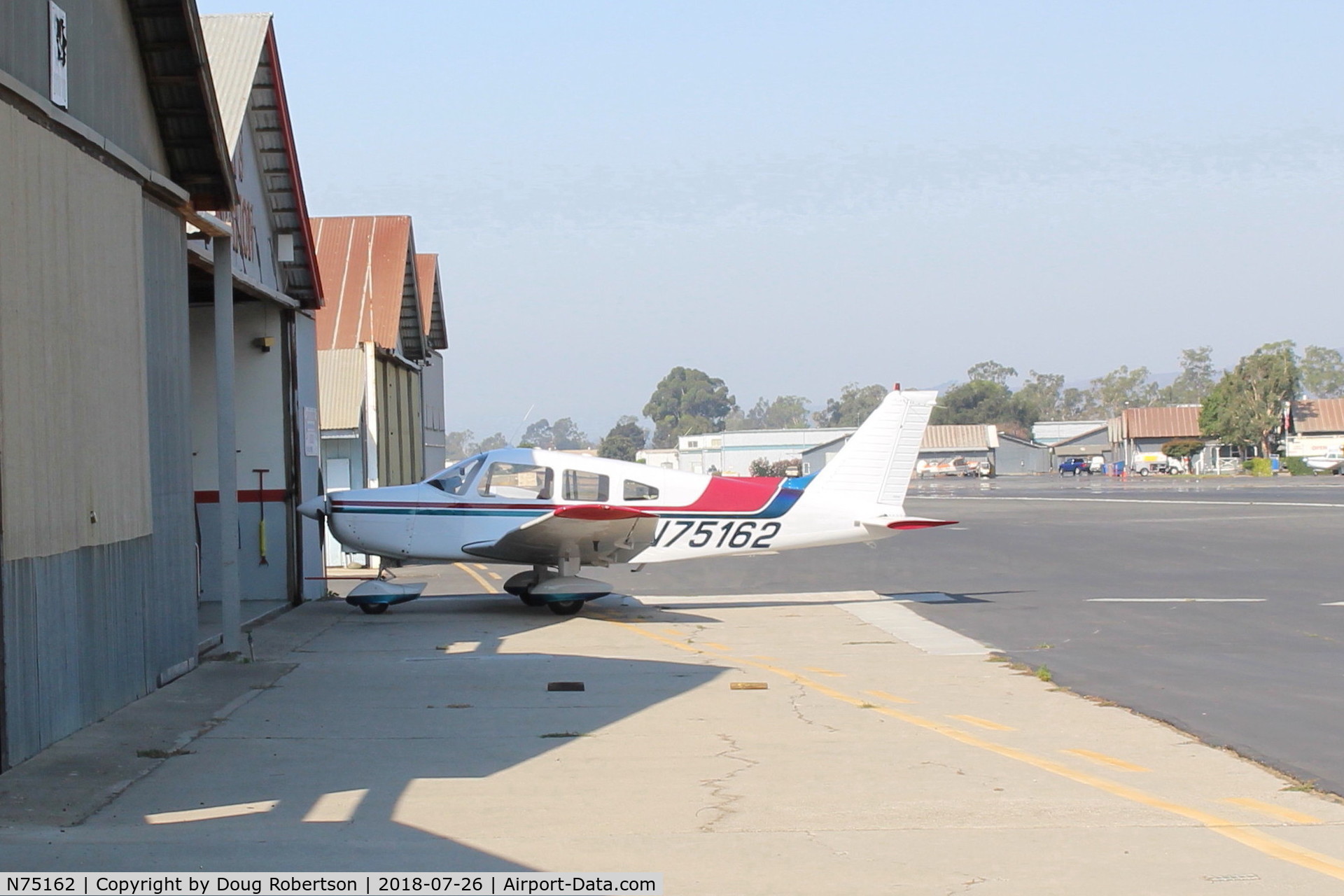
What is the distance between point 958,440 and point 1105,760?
117m

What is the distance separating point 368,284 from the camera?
997 inches

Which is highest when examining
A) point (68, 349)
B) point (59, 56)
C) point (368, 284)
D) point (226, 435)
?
point (368, 284)

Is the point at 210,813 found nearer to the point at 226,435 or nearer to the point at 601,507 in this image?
the point at 226,435

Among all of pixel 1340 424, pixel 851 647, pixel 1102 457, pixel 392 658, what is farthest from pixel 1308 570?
pixel 1102 457

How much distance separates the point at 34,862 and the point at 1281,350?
106 meters

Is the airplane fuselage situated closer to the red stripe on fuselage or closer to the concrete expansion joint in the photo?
the red stripe on fuselage

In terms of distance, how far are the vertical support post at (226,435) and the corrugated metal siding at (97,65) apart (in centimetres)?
142


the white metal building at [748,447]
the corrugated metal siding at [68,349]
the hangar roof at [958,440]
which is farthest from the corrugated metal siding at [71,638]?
the hangar roof at [958,440]

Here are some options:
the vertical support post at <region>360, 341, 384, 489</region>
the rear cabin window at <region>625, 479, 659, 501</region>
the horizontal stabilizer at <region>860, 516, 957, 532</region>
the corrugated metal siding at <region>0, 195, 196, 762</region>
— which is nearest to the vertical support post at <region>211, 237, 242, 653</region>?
the corrugated metal siding at <region>0, 195, 196, 762</region>

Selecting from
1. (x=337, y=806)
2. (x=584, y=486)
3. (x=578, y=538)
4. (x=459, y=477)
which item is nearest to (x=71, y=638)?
(x=337, y=806)

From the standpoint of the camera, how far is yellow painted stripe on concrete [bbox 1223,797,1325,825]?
19.1 feet

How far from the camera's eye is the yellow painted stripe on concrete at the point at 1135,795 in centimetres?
519

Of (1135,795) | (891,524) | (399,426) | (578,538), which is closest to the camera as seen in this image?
(1135,795)

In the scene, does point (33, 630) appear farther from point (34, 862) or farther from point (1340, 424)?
point (1340, 424)
